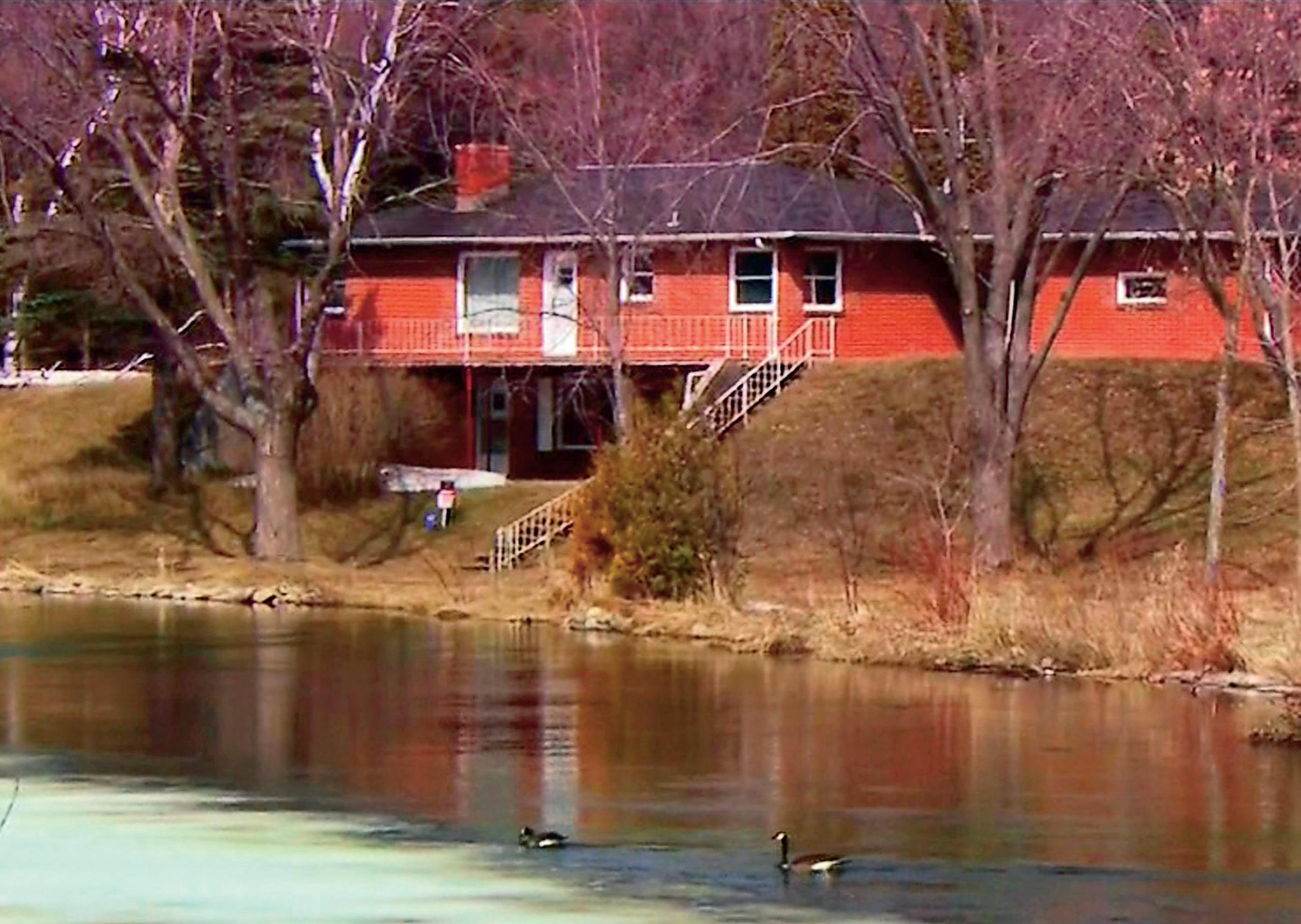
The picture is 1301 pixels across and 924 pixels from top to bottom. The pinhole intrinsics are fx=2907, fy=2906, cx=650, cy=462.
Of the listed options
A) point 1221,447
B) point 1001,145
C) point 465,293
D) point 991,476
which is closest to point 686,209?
point 465,293

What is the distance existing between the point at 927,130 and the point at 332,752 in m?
24.1

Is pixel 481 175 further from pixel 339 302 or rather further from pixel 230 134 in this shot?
pixel 230 134

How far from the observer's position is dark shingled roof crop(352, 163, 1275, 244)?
55.4 meters

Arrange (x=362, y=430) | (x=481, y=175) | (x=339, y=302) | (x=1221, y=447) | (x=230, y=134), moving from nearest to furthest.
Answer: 1. (x=1221, y=447)
2. (x=230, y=134)
3. (x=362, y=430)
4. (x=481, y=175)
5. (x=339, y=302)

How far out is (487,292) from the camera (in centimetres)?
6075

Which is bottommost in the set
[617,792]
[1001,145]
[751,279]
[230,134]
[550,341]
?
[617,792]

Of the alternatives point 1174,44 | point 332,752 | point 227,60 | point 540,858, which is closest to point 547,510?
point 227,60

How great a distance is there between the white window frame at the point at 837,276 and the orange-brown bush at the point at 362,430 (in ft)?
26.1

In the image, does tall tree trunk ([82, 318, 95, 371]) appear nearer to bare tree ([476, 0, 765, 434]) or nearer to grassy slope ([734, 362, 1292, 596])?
bare tree ([476, 0, 765, 434])

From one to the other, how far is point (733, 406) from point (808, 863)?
120 feet

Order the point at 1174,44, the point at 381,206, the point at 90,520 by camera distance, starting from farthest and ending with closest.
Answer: the point at 381,206, the point at 90,520, the point at 1174,44

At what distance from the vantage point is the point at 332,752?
23234 mm

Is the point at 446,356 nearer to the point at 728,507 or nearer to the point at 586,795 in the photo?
the point at 728,507

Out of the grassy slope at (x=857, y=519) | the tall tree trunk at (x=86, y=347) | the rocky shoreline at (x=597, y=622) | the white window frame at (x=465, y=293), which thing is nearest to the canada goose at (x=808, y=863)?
the rocky shoreline at (x=597, y=622)
